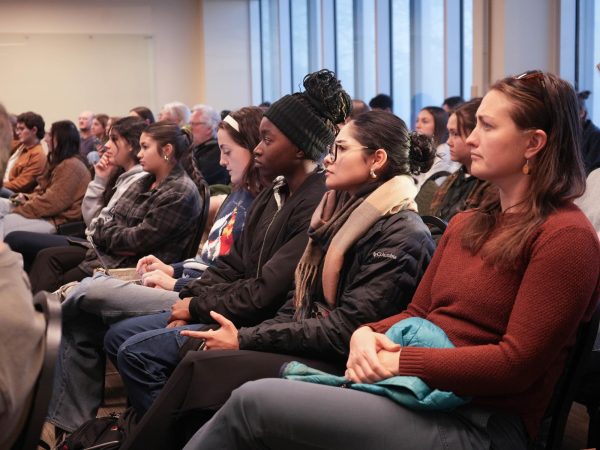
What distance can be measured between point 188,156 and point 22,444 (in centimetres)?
273

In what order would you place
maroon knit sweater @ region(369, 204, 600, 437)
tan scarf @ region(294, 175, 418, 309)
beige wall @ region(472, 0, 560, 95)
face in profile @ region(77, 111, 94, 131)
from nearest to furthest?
maroon knit sweater @ region(369, 204, 600, 437), tan scarf @ region(294, 175, 418, 309), beige wall @ region(472, 0, 560, 95), face in profile @ region(77, 111, 94, 131)

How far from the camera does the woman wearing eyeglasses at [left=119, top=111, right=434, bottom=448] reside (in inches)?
87.7

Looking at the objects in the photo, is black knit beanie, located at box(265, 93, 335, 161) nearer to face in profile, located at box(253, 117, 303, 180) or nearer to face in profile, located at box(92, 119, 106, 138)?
face in profile, located at box(253, 117, 303, 180)

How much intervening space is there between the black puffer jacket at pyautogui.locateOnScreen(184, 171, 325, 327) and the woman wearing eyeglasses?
136mm

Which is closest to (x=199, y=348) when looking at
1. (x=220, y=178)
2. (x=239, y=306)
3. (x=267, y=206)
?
(x=239, y=306)

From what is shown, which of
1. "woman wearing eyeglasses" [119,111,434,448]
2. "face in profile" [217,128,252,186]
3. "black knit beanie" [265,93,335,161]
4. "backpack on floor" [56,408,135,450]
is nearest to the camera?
"woman wearing eyeglasses" [119,111,434,448]

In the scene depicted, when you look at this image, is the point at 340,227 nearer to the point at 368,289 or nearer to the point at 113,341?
the point at 368,289

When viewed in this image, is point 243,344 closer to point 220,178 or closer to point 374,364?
point 374,364

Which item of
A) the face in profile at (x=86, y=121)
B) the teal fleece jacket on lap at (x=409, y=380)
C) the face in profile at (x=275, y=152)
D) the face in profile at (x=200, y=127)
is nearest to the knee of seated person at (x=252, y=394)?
the teal fleece jacket on lap at (x=409, y=380)

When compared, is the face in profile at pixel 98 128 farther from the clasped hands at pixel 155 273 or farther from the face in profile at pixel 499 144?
the face in profile at pixel 499 144

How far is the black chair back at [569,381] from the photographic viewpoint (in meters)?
1.83

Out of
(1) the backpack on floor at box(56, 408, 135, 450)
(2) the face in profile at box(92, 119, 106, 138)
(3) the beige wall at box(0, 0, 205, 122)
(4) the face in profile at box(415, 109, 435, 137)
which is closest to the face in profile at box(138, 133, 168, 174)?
(1) the backpack on floor at box(56, 408, 135, 450)

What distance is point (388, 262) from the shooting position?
7.32ft

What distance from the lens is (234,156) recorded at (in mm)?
3510
